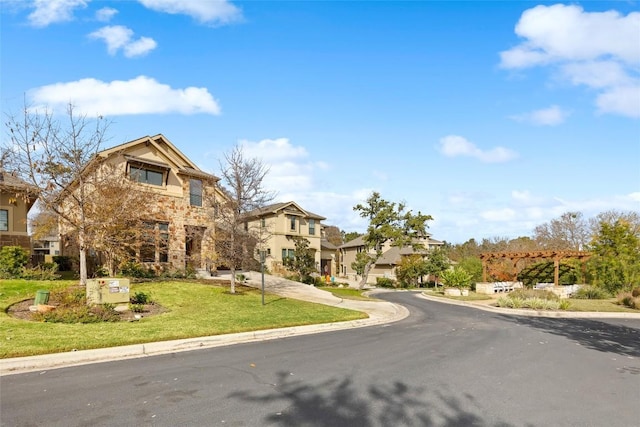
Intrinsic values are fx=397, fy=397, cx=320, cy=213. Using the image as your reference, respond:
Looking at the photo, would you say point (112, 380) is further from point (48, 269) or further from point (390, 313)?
point (48, 269)

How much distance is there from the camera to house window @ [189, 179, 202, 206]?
27.4 m

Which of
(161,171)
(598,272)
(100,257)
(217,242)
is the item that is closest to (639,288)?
(598,272)

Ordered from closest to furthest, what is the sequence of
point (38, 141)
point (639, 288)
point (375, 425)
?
point (375, 425)
point (38, 141)
point (639, 288)

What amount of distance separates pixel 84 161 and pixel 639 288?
31.6 m

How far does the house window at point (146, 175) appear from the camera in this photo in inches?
944

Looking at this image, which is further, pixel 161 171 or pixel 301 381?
pixel 161 171

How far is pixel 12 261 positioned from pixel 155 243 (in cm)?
684

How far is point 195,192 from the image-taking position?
27672 millimetres

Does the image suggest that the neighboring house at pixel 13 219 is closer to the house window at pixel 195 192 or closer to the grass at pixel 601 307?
the house window at pixel 195 192

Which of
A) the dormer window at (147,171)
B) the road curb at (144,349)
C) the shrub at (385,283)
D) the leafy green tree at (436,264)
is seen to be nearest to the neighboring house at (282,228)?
the shrub at (385,283)

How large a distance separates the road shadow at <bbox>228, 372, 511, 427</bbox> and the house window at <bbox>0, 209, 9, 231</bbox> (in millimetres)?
25491

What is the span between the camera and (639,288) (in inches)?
928

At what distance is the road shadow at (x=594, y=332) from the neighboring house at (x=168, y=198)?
54.7 feet

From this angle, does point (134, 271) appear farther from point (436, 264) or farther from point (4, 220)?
point (436, 264)
